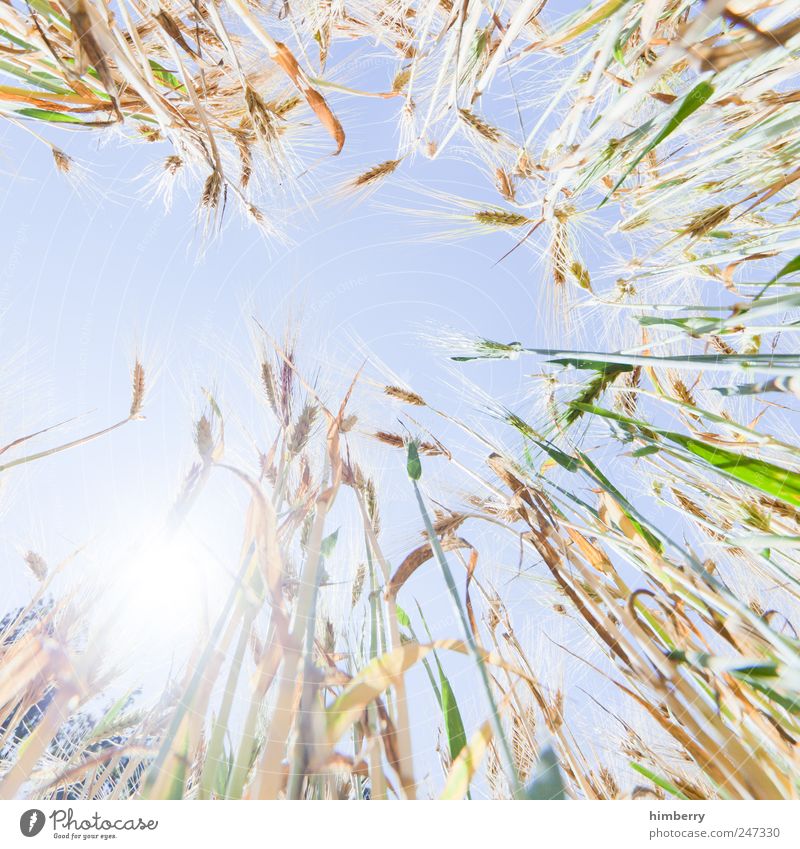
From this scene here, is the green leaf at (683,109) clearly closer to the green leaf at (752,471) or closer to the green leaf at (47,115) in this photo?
the green leaf at (752,471)

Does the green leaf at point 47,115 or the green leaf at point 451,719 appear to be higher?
the green leaf at point 47,115

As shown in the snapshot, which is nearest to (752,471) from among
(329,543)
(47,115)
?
(329,543)

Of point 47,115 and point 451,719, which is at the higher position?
point 47,115

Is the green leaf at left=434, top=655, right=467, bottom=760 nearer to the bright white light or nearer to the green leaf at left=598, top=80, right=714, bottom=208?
the bright white light

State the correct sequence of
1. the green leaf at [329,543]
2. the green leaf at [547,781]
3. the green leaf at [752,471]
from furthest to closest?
the green leaf at [329,543], the green leaf at [752,471], the green leaf at [547,781]

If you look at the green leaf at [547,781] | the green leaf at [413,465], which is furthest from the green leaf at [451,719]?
the green leaf at [413,465]

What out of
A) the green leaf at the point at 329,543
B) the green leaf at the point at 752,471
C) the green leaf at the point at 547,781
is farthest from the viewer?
the green leaf at the point at 329,543

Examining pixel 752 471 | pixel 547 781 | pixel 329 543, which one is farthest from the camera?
pixel 329 543

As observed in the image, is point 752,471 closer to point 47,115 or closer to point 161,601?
Result: point 161,601

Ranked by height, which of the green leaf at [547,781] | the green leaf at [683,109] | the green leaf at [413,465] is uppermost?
the green leaf at [683,109]

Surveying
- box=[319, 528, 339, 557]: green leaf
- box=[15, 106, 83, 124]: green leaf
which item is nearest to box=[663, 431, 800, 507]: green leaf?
box=[319, 528, 339, 557]: green leaf

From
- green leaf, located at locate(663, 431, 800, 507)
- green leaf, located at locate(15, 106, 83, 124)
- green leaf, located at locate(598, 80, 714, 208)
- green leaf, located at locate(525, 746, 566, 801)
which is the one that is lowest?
green leaf, located at locate(525, 746, 566, 801)

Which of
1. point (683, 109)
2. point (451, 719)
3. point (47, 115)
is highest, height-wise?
point (47, 115)

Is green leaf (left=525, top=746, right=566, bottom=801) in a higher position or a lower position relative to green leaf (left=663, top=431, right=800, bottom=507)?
lower
